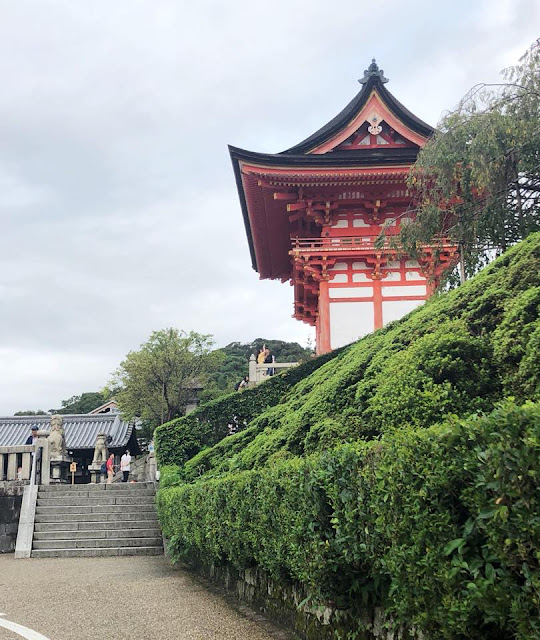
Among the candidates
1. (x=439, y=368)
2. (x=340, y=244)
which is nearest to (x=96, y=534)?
(x=340, y=244)

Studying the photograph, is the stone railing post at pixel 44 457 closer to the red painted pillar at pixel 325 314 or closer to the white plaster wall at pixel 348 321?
the red painted pillar at pixel 325 314

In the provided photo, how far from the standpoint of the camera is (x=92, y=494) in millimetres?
16172

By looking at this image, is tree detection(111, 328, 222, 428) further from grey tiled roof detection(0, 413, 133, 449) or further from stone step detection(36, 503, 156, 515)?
stone step detection(36, 503, 156, 515)

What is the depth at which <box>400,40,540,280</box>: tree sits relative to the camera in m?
9.49

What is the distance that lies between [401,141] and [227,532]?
49.2 ft

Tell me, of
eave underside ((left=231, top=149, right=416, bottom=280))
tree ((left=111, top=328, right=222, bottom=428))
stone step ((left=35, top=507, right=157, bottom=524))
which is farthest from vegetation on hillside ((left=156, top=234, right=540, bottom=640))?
tree ((left=111, top=328, right=222, bottom=428))

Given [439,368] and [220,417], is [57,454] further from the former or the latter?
[439,368]

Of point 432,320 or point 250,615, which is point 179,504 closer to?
point 250,615

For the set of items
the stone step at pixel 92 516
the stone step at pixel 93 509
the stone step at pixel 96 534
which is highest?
the stone step at pixel 93 509

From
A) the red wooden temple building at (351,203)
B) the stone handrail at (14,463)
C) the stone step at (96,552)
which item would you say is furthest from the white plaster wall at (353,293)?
the stone handrail at (14,463)

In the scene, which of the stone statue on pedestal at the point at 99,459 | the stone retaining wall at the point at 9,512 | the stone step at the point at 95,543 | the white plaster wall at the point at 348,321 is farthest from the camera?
the stone statue on pedestal at the point at 99,459

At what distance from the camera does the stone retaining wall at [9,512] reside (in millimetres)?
14453

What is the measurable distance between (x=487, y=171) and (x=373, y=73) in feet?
35.8

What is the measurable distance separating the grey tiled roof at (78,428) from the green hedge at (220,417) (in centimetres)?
1850
